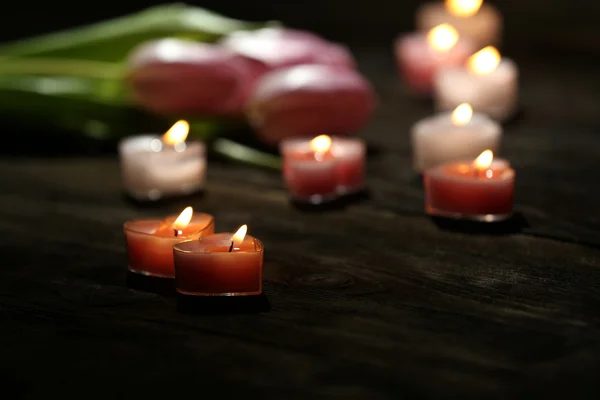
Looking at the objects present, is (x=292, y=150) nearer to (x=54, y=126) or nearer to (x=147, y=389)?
(x=54, y=126)

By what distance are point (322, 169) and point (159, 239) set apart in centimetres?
36

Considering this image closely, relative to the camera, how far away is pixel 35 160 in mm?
1577

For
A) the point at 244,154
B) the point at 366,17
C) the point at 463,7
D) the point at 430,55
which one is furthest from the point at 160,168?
the point at 366,17

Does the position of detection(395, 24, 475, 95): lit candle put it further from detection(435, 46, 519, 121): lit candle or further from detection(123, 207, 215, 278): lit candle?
detection(123, 207, 215, 278): lit candle

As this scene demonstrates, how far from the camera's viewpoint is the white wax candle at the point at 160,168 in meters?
1.38

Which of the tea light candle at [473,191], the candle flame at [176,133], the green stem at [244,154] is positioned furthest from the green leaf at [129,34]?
the tea light candle at [473,191]

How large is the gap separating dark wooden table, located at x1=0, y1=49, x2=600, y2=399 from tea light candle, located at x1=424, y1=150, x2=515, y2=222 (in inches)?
1.4

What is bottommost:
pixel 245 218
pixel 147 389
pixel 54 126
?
pixel 147 389

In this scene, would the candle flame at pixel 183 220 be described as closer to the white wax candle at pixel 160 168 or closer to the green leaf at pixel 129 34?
the white wax candle at pixel 160 168

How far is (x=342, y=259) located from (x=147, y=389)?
0.37 m

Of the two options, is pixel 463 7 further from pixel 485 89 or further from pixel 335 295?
pixel 335 295

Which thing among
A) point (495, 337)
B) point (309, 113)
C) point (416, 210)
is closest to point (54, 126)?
point (309, 113)

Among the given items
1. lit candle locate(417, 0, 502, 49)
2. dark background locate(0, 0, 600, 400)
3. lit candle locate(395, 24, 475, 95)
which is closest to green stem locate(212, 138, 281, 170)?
dark background locate(0, 0, 600, 400)

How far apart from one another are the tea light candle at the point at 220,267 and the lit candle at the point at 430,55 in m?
1.15
